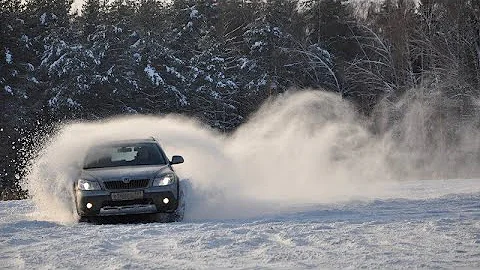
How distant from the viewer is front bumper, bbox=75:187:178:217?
42.1 ft

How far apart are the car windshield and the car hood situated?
1.52 ft

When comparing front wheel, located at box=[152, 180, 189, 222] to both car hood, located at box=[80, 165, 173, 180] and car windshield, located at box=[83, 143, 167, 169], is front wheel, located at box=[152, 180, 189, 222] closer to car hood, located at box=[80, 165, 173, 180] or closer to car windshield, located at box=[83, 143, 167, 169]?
car hood, located at box=[80, 165, 173, 180]

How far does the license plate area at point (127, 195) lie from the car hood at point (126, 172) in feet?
0.90

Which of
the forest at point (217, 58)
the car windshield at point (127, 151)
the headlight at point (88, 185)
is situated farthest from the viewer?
the forest at point (217, 58)

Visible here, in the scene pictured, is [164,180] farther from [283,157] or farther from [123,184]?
[283,157]

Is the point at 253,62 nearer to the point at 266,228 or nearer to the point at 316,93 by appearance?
the point at 316,93

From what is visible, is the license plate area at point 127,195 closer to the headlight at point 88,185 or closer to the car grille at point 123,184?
the car grille at point 123,184

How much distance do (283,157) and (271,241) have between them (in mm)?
15951

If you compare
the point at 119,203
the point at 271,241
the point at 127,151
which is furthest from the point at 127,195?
the point at 271,241

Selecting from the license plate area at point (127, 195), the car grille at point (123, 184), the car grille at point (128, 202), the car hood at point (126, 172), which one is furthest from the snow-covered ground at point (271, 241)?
the car hood at point (126, 172)

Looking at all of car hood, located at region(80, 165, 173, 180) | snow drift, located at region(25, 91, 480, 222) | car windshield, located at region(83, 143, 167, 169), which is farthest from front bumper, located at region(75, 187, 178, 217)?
car windshield, located at region(83, 143, 167, 169)

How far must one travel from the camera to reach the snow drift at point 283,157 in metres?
15.0

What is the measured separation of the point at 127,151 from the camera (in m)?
14.8

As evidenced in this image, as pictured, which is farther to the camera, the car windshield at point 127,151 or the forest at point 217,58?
the forest at point 217,58
